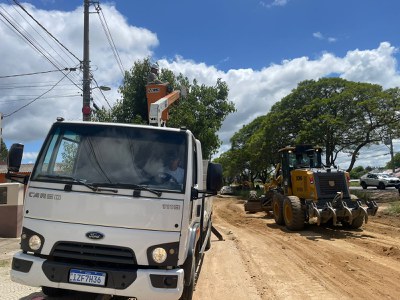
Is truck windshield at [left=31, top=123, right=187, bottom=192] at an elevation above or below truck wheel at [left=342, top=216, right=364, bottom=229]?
above

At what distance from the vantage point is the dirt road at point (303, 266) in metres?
6.85


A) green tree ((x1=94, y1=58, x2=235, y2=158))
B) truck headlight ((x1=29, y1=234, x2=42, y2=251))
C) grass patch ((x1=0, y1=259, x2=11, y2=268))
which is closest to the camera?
truck headlight ((x1=29, y1=234, x2=42, y2=251))

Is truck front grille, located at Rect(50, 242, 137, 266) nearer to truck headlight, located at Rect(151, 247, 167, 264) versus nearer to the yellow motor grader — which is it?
truck headlight, located at Rect(151, 247, 167, 264)

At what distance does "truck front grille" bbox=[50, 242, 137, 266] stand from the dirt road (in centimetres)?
209

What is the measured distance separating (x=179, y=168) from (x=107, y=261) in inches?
52.8

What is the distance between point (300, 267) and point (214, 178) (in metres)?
4.27

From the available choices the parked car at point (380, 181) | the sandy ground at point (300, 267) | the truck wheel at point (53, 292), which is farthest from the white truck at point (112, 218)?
the parked car at point (380, 181)

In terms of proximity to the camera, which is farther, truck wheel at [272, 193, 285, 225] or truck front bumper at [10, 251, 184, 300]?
truck wheel at [272, 193, 285, 225]

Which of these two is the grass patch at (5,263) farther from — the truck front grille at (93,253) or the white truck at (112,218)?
the truck front grille at (93,253)

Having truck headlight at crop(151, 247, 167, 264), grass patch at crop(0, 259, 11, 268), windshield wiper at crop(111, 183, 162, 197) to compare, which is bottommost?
grass patch at crop(0, 259, 11, 268)

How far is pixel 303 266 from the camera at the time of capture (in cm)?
884

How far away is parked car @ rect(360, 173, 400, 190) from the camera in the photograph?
135ft

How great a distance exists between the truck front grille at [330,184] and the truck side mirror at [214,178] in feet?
30.7

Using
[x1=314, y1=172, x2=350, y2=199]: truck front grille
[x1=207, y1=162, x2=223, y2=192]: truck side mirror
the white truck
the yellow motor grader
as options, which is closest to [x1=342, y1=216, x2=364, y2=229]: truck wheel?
the yellow motor grader
